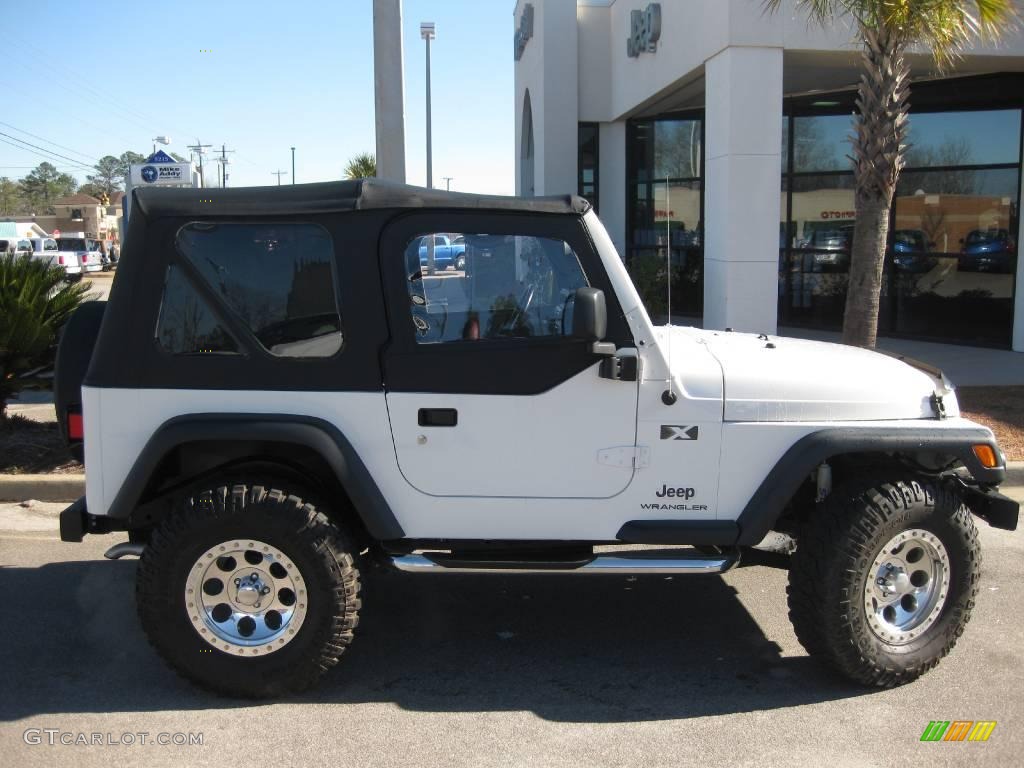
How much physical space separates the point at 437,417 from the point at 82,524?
1606mm

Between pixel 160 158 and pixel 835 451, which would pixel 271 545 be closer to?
pixel 835 451

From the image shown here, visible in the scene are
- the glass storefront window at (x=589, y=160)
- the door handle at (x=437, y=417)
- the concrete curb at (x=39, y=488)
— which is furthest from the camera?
the glass storefront window at (x=589, y=160)

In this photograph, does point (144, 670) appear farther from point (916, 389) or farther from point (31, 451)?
point (31, 451)

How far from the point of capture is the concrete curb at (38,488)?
23.8 ft

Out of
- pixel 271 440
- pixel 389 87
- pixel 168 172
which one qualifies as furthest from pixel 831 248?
pixel 271 440

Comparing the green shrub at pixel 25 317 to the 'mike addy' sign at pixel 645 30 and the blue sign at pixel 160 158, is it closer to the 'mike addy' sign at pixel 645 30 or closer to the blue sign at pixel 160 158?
the blue sign at pixel 160 158

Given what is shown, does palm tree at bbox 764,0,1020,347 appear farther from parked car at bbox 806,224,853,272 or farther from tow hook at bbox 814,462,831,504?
parked car at bbox 806,224,853,272

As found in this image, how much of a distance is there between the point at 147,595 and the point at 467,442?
4.65 feet

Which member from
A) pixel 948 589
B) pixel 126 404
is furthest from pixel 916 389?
pixel 126 404

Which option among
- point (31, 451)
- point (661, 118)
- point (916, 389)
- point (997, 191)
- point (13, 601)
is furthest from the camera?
point (661, 118)

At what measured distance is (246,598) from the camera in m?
4.05

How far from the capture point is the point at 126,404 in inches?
159

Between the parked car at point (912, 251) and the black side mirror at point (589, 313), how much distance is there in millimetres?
12105

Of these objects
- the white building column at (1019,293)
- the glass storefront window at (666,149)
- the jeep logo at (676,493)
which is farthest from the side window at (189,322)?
the glass storefront window at (666,149)
